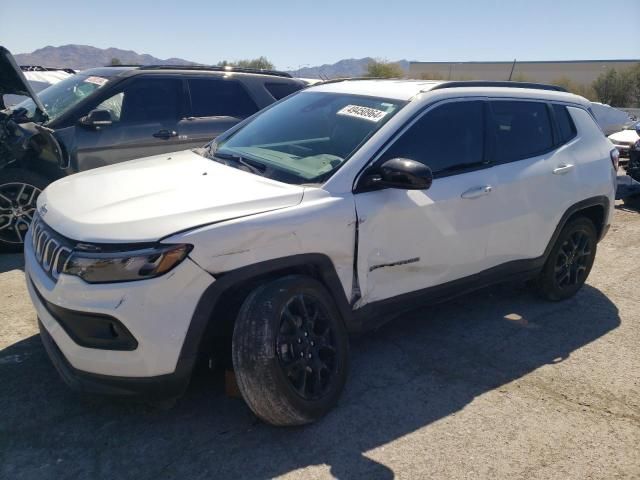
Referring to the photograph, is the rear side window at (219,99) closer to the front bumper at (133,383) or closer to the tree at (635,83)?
the front bumper at (133,383)

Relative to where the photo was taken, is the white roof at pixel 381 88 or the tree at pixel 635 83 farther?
the tree at pixel 635 83

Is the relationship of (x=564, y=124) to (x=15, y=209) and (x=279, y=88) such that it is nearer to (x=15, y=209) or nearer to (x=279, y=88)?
(x=279, y=88)

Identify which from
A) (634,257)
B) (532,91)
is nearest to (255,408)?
(532,91)

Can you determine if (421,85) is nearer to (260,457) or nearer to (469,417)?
(469,417)

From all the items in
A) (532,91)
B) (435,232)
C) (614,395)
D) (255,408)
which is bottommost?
(614,395)

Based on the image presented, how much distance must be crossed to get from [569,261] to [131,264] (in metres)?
3.70

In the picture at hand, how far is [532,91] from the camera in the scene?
14.5 ft

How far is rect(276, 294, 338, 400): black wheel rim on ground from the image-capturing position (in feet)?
9.44

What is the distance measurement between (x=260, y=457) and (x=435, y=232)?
166cm

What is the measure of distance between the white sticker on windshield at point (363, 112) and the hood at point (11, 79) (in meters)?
3.40

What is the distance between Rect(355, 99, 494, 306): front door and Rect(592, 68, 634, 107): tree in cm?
4263

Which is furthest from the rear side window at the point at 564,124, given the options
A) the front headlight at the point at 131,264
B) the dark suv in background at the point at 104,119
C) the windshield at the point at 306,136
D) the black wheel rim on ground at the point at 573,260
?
the dark suv in background at the point at 104,119

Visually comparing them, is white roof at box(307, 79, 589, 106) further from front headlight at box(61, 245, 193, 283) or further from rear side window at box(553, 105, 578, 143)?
front headlight at box(61, 245, 193, 283)

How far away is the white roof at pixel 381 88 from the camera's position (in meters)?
3.67
